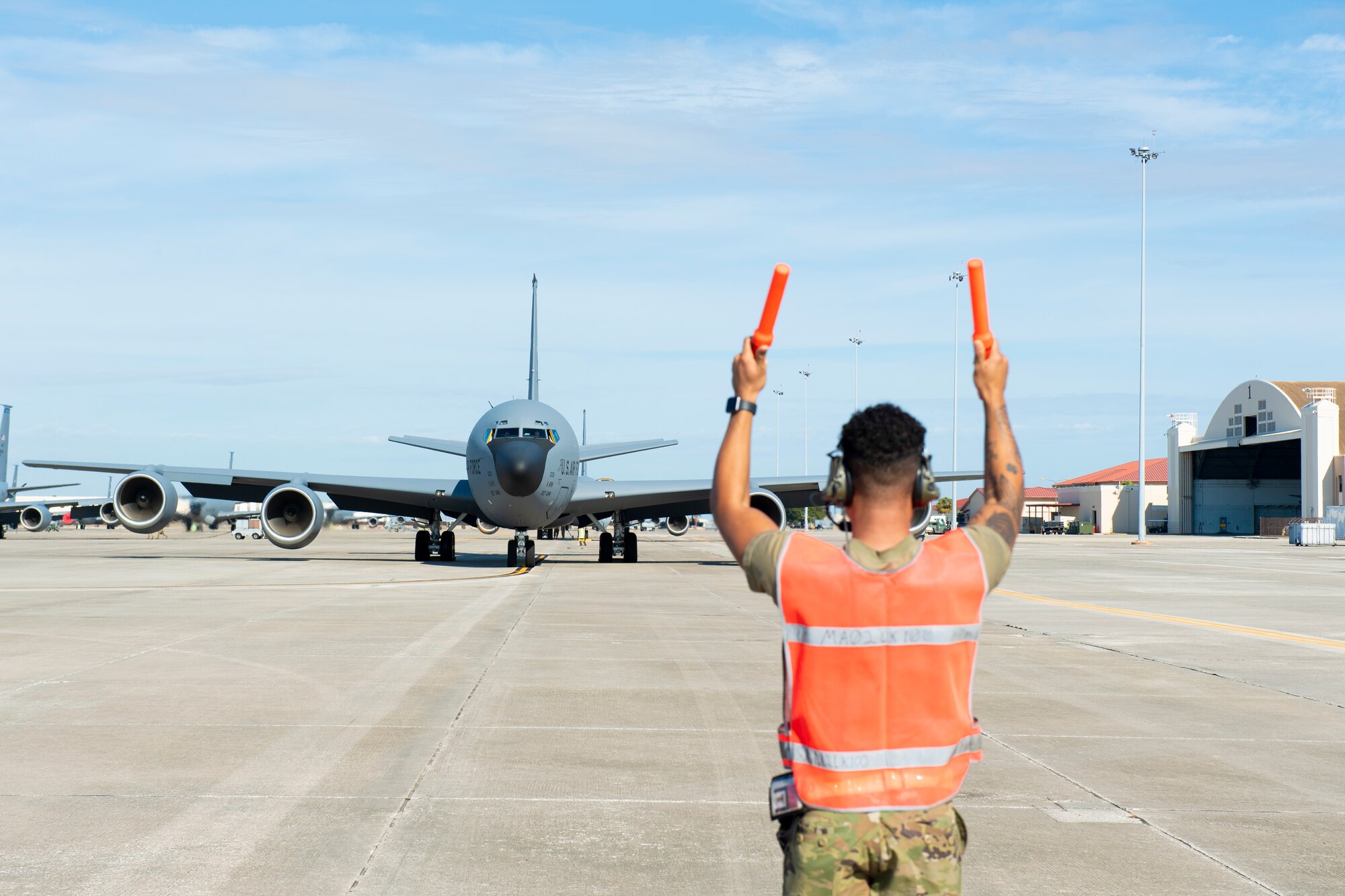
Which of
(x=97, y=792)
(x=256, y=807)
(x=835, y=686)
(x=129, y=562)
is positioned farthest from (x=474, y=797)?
(x=129, y=562)

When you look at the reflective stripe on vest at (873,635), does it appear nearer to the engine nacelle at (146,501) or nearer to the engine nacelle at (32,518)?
the engine nacelle at (146,501)

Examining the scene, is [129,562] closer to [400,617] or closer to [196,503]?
[400,617]

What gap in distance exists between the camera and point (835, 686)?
2887 millimetres

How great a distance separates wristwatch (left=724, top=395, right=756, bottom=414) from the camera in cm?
318

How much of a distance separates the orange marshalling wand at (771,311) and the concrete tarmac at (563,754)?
2.70m

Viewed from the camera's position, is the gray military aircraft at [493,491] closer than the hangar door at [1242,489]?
Yes

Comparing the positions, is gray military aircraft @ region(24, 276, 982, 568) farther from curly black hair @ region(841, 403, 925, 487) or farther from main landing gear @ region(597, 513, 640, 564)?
curly black hair @ region(841, 403, 925, 487)

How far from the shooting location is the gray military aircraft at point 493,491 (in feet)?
87.3

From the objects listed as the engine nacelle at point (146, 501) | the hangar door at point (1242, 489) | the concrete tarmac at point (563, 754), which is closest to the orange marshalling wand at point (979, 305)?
the concrete tarmac at point (563, 754)

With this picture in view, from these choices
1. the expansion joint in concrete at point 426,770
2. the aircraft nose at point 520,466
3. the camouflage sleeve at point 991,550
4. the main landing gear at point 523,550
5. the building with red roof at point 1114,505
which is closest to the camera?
the camouflage sleeve at point 991,550

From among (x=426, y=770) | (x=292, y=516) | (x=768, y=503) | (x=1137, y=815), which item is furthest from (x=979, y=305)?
(x=292, y=516)

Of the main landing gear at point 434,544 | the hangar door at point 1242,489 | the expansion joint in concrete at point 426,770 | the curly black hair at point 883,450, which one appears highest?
the hangar door at point 1242,489

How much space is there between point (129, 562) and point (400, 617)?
18.6m

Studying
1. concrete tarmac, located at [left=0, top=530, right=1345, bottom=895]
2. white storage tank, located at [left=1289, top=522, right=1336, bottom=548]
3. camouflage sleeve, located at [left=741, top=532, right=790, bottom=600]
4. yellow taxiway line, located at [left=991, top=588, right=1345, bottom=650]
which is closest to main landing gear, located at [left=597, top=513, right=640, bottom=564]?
yellow taxiway line, located at [left=991, top=588, right=1345, bottom=650]
